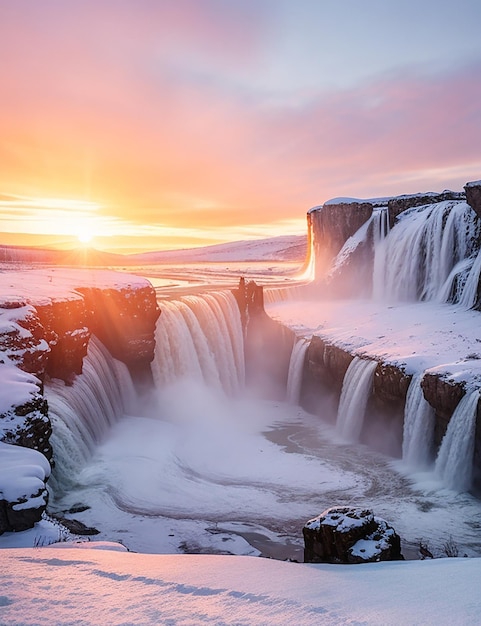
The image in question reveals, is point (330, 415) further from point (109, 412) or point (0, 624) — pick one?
point (0, 624)

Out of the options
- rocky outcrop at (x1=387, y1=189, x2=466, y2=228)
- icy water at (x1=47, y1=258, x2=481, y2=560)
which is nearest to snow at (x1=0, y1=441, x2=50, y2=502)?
icy water at (x1=47, y1=258, x2=481, y2=560)

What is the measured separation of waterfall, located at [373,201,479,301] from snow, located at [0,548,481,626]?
24194mm

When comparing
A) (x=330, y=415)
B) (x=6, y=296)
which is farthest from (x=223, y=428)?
(x=6, y=296)

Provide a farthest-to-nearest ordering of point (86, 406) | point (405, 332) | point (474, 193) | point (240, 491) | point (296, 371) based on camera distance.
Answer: point (296, 371)
point (474, 193)
point (405, 332)
point (86, 406)
point (240, 491)

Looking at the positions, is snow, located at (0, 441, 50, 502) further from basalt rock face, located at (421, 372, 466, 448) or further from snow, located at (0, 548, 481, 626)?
basalt rock face, located at (421, 372, 466, 448)

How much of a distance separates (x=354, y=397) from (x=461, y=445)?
5.85 meters

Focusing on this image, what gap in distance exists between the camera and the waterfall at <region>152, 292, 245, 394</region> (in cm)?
2455

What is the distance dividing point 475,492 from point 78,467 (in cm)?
1115

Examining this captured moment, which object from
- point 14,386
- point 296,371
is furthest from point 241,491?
point 296,371

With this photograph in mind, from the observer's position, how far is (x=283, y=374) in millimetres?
28250

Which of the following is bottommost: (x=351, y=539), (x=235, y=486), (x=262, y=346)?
(x=235, y=486)

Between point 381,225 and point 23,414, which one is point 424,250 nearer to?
point 381,225

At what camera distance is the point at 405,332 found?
22656mm

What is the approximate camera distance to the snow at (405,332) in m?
17.5
